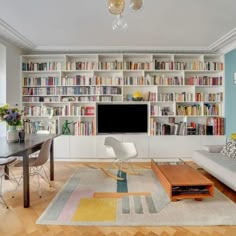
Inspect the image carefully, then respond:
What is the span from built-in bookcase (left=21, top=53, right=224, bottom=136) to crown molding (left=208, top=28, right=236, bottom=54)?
23 centimetres

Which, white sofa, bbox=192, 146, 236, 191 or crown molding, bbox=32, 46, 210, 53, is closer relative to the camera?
white sofa, bbox=192, 146, 236, 191

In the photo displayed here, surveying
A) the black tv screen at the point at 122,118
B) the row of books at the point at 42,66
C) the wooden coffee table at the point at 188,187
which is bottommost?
the wooden coffee table at the point at 188,187

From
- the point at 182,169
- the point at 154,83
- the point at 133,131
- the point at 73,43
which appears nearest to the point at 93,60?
the point at 73,43

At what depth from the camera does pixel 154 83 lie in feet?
18.2

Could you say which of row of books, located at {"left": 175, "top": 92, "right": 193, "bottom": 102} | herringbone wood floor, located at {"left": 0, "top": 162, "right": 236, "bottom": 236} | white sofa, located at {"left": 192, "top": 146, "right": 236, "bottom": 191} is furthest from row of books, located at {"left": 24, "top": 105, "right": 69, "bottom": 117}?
white sofa, located at {"left": 192, "top": 146, "right": 236, "bottom": 191}

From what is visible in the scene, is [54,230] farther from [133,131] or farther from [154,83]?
[154,83]

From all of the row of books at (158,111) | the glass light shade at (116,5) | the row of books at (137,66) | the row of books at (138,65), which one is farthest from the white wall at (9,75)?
the glass light shade at (116,5)

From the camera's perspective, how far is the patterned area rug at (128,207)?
2553 mm

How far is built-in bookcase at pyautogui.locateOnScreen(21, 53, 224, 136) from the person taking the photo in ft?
18.2

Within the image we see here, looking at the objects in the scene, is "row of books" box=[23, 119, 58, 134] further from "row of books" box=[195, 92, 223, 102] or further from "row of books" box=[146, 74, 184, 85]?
"row of books" box=[195, 92, 223, 102]

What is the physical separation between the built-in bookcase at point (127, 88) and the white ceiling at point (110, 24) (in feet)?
1.11

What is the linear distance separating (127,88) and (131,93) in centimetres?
16

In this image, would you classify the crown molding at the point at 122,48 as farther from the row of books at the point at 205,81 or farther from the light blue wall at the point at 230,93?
the row of books at the point at 205,81

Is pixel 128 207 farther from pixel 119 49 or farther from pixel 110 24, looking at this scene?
pixel 119 49
